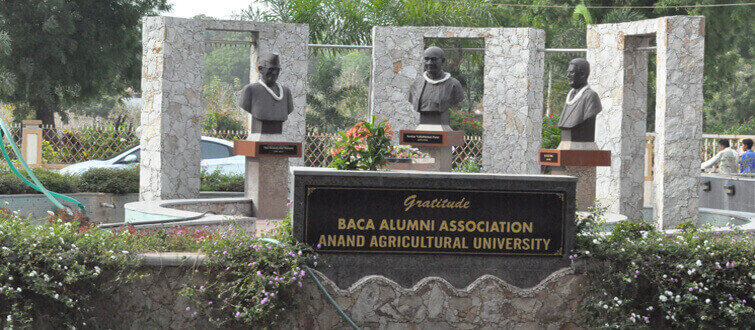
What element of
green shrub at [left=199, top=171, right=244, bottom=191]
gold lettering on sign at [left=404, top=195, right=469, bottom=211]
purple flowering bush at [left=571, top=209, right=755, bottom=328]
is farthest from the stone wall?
green shrub at [left=199, top=171, right=244, bottom=191]

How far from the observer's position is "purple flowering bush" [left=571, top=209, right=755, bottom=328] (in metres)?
6.36

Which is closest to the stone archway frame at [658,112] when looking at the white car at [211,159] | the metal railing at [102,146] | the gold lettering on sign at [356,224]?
the metal railing at [102,146]

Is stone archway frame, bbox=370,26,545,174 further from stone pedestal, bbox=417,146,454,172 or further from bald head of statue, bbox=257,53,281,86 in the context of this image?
bald head of statue, bbox=257,53,281,86

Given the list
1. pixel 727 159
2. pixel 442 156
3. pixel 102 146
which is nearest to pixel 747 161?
pixel 727 159

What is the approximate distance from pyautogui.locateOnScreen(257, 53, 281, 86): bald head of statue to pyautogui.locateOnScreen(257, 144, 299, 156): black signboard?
895 millimetres

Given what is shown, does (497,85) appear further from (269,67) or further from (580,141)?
(269,67)

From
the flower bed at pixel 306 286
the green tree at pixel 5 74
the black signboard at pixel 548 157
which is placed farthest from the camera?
the green tree at pixel 5 74

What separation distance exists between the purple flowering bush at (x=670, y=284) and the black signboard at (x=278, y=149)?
6094mm

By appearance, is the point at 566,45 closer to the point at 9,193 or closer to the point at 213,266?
the point at 9,193

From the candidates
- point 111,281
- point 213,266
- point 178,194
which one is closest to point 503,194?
point 213,266

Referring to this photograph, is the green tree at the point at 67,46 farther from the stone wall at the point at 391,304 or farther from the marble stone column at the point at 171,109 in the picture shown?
the stone wall at the point at 391,304

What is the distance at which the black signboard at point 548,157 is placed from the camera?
1220 centimetres

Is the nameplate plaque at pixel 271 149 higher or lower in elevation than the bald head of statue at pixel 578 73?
lower

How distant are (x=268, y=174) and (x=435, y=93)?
298 centimetres
